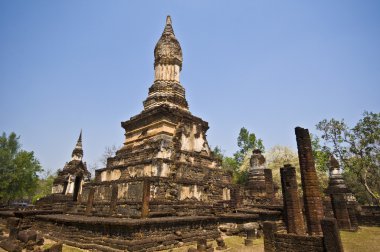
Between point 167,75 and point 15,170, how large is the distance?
24.0m

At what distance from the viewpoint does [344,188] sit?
800 inches

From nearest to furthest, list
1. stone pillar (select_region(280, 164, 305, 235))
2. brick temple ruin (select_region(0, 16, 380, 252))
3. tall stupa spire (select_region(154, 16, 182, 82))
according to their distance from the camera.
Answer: brick temple ruin (select_region(0, 16, 380, 252)) → stone pillar (select_region(280, 164, 305, 235)) → tall stupa spire (select_region(154, 16, 182, 82))

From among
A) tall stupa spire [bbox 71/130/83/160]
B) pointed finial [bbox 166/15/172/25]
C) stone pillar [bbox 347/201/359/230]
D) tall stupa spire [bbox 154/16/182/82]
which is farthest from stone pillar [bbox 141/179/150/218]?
tall stupa spire [bbox 71/130/83/160]

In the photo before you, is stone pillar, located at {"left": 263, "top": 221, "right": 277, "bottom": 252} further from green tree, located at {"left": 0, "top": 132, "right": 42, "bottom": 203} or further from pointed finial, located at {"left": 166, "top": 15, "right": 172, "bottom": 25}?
green tree, located at {"left": 0, "top": 132, "right": 42, "bottom": 203}

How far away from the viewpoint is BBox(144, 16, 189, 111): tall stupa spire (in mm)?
17016

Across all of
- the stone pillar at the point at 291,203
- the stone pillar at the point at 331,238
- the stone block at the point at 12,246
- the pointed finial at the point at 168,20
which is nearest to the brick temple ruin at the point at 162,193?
the pointed finial at the point at 168,20

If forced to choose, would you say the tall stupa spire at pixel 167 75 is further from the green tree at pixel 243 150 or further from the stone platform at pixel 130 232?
the green tree at pixel 243 150

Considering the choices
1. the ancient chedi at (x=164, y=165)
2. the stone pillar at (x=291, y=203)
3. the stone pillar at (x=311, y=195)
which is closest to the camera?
the stone pillar at (x=311, y=195)

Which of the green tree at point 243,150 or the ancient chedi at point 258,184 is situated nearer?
the ancient chedi at point 258,184

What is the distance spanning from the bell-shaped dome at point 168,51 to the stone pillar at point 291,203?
11.4 metres

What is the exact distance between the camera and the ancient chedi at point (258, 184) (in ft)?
56.1

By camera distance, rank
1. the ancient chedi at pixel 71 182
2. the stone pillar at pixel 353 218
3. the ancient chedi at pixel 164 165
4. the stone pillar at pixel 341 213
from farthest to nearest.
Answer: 1. the ancient chedi at pixel 71 182
2. the stone pillar at pixel 353 218
3. the stone pillar at pixel 341 213
4. the ancient chedi at pixel 164 165

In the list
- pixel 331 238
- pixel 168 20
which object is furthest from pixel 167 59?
pixel 331 238

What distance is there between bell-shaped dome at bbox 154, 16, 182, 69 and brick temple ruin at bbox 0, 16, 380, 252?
0.24 ft
